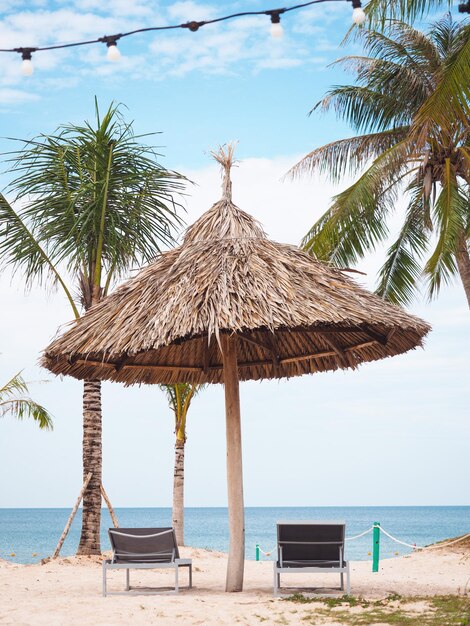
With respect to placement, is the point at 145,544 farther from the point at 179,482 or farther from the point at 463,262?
the point at 179,482

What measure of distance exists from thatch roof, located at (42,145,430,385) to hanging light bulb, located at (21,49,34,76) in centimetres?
225

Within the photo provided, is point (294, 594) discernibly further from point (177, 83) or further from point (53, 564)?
point (177, 83)

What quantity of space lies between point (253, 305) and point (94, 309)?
1.83 metres

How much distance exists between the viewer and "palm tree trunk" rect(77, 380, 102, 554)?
11.6 metres

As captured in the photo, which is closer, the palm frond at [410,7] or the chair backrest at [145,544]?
the chair backrest at [145,544]

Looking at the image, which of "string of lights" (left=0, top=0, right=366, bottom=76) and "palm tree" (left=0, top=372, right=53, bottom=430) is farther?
"palm tree" (left=0, top=372, right=53, bottom=430)

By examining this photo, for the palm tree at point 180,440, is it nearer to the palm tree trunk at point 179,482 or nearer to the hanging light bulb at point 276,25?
the palm tree trunk at point 179,482

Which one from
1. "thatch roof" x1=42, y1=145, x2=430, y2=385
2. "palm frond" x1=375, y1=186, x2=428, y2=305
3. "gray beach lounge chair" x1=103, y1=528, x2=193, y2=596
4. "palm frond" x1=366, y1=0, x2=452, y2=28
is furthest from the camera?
"palm frond" x1=375, y1=186, x2=428, y2=305

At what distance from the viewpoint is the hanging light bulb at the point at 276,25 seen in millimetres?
5762

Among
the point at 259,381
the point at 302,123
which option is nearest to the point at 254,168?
the point at 259,381

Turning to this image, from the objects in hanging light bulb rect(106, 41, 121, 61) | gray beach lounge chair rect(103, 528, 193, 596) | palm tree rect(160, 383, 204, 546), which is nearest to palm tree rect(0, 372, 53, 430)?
palm tree rect(160, 383, 204, 546)

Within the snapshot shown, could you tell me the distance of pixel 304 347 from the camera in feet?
30.4

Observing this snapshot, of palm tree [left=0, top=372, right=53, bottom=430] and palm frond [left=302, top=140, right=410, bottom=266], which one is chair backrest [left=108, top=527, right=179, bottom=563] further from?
palm tree [left=0, top=372, right=53, bottom=430]

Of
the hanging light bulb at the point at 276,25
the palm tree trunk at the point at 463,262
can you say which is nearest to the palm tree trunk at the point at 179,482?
the palm tree trunk at the point at 463,262
